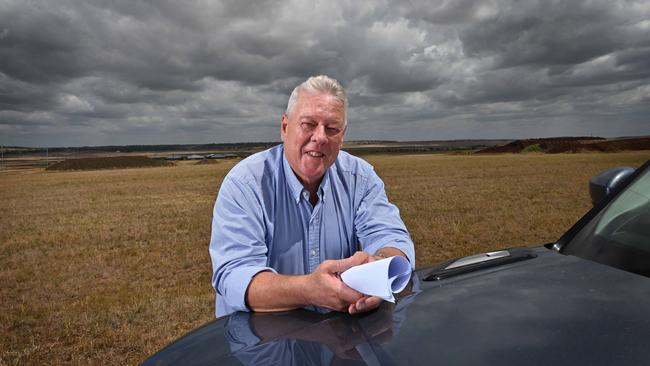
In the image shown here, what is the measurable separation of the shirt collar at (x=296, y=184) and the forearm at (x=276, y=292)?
0.56 m

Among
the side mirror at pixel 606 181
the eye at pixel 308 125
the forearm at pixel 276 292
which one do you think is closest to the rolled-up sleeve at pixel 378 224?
the eye at pixel 308 125

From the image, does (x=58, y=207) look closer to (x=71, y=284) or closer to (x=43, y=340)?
(x=71, y=284)

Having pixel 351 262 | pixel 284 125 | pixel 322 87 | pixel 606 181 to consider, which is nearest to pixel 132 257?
pixel 284 125

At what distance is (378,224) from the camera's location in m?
2.32

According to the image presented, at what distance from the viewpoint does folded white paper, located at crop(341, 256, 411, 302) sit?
1.40 metres

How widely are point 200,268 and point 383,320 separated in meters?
6.14

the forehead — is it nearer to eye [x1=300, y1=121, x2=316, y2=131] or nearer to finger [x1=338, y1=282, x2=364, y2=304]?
eye [x1=300, y1=121, x2=316, y2=131]

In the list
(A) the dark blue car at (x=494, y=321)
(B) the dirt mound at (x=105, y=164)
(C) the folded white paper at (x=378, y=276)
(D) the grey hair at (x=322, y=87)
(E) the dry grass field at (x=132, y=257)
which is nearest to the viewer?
(A) the dark blue car at (x=494, y=321)

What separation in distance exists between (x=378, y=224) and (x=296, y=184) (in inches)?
18.7

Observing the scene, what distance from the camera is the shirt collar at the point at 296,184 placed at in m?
2.22

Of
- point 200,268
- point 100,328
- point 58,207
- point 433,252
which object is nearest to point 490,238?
point 433,252

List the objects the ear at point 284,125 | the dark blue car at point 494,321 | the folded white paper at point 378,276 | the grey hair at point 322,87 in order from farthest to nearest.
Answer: the ear at point 284,125 → the grey hair at point 322,87 → the folded white paper at point 378,276 → the dark blue car at point 494,321

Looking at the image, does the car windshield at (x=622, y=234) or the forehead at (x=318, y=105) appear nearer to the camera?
the car windshield at (x=622, y=234)

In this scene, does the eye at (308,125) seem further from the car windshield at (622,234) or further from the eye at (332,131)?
the car windshield at (622,234)
